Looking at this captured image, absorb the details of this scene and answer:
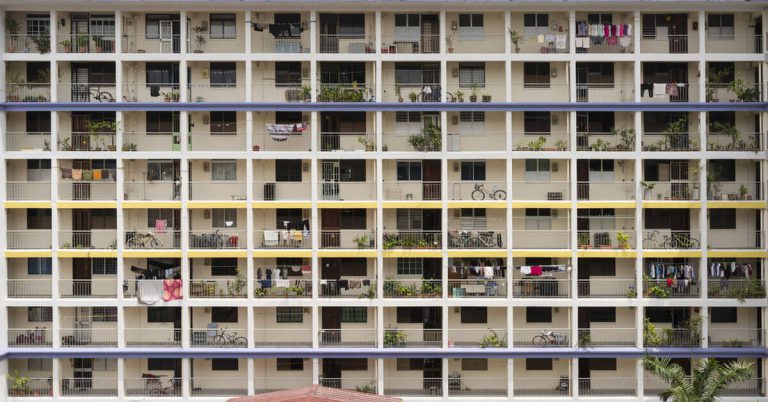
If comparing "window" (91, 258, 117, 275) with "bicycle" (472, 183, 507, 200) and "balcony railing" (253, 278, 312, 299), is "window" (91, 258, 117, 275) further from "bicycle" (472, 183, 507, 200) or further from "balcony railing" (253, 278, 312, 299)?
"bicycle" (472, 183, 507, 200)

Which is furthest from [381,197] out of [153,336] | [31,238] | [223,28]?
[31,238]

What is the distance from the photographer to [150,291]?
97.2 ft

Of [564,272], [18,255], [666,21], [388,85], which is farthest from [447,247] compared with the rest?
[18,255]

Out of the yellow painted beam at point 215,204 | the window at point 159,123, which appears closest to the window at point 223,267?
the yellow painted beam at point 215,204

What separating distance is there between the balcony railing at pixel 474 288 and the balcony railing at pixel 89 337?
13696mm

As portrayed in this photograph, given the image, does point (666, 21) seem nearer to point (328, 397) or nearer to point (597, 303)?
point (597, 303)

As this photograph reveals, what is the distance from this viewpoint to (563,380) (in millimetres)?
30328

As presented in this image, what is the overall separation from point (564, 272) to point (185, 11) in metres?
18.3

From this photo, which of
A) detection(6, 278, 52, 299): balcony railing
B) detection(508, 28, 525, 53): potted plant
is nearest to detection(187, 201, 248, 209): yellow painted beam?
detection(6, 278, 52, 299): balcony railing

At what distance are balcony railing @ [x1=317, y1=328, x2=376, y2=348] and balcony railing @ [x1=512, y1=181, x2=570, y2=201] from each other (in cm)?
811

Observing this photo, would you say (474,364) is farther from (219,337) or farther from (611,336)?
(219,337)

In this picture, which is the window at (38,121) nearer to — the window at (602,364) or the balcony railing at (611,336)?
the balcony railing at (611,336)

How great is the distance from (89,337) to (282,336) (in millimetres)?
7800

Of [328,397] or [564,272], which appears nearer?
[328,397]
